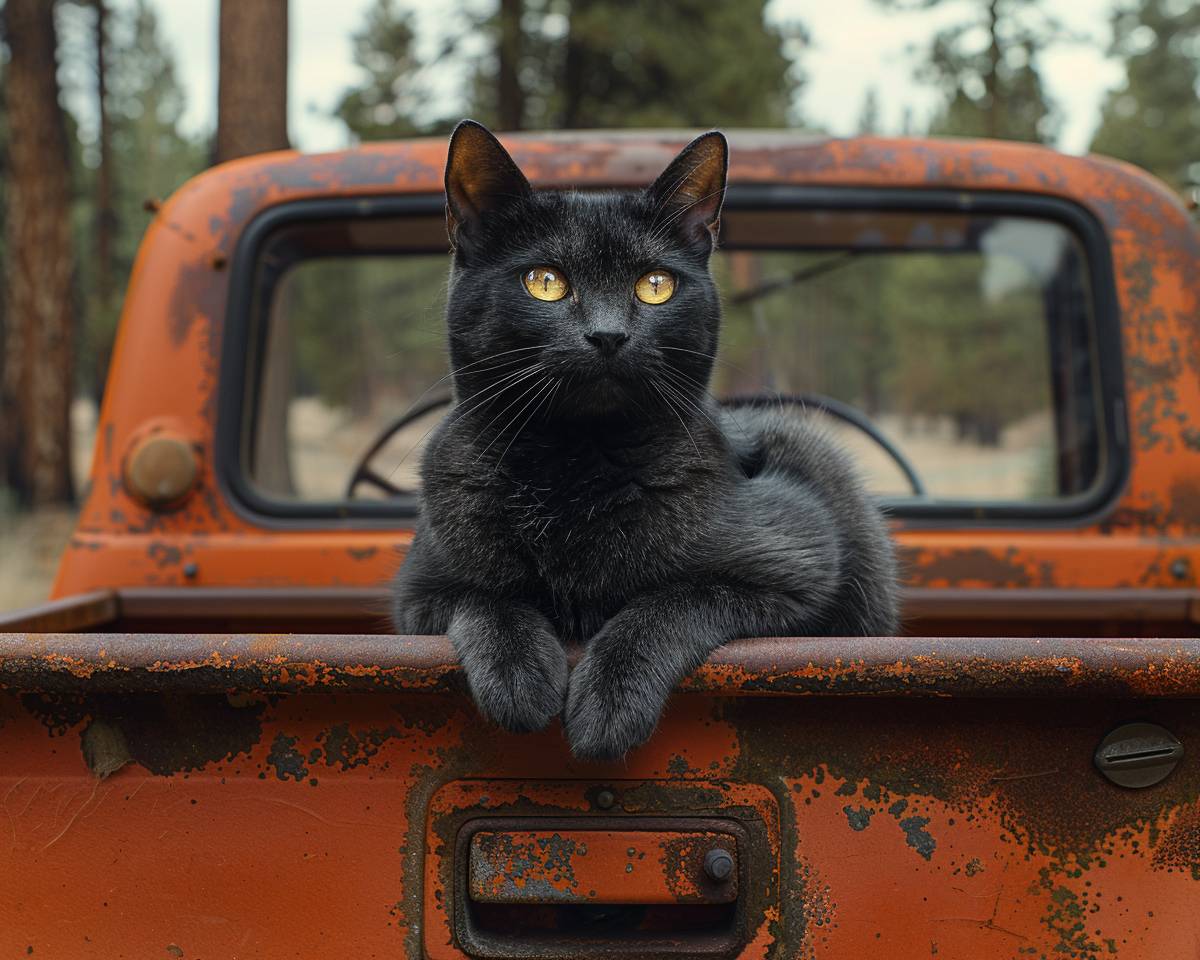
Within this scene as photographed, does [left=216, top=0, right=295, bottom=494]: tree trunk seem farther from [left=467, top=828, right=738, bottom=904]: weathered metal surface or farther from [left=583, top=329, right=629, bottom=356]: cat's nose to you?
[left=467, top=828, right=738, bottom=904]: weathered metal surface

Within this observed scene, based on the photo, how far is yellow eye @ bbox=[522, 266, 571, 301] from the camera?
1527 mm

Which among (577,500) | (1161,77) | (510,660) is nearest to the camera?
(510,660)

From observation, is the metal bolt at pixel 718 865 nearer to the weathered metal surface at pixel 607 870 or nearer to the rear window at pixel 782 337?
the weathered metal surface at pixel 607 870

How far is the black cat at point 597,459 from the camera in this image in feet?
4.82

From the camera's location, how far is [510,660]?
1.27 meters

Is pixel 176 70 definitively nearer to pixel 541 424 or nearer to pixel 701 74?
pixel 701 74

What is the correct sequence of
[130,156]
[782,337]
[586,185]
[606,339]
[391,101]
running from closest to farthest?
1. [606,339]
2. [586,185]
3. [782,337]
4. [391,101]
5. [130,156]

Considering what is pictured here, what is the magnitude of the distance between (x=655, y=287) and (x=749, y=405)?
0.77 metres

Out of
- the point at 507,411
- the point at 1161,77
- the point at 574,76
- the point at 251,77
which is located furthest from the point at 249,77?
the point at 1161,77

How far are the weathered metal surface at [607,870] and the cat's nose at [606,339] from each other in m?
0.62

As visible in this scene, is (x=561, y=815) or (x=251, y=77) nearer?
(x=561, y=815)

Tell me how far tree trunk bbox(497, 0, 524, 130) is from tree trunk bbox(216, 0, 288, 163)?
196 inches

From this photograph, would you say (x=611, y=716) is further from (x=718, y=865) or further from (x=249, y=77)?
(x=249, y=77)

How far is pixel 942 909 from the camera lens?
120 centimetres
